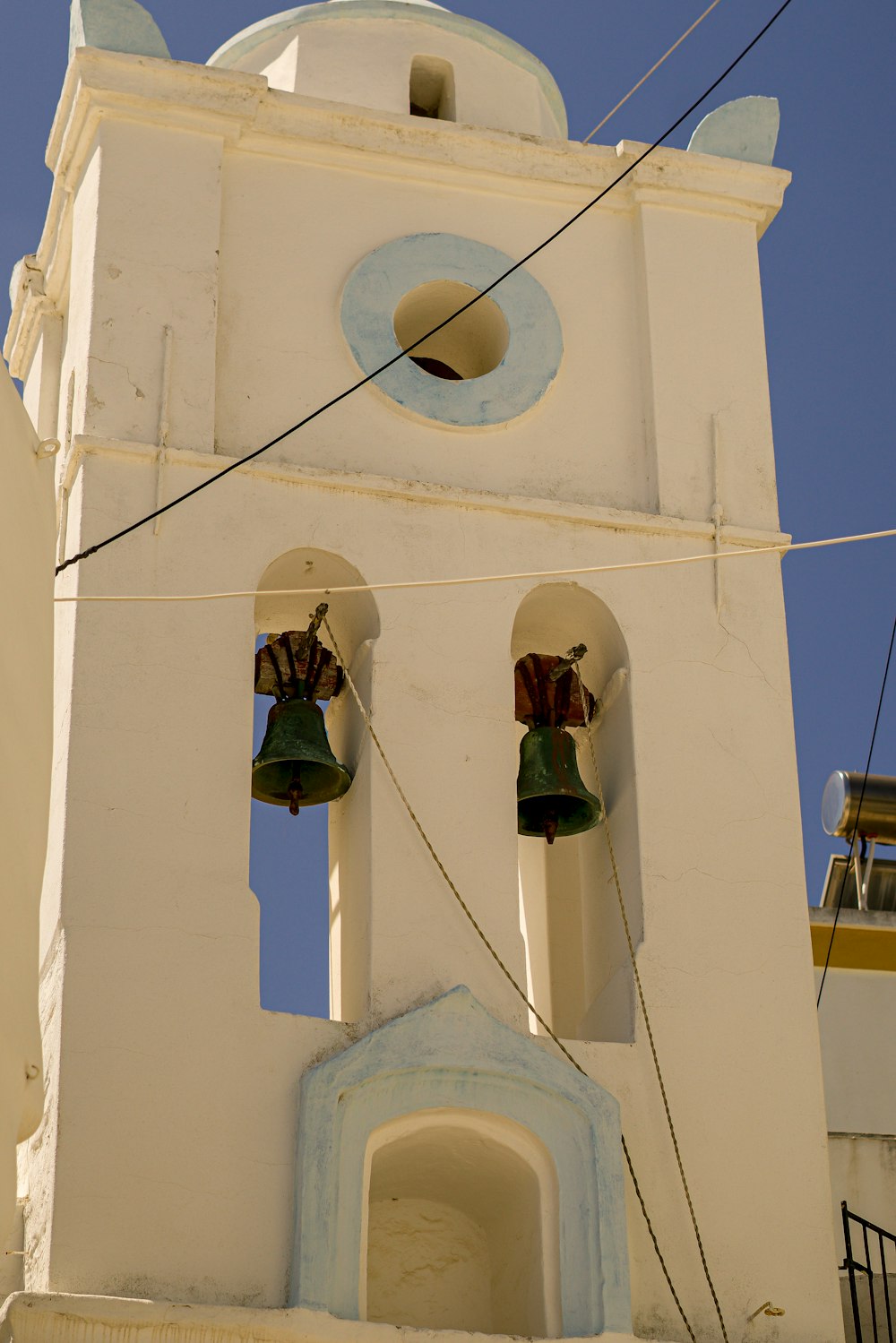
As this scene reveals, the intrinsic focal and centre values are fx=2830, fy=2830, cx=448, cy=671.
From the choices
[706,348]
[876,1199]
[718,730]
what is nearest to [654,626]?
[718,730]

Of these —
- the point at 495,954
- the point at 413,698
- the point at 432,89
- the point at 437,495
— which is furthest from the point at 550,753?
the point at 432,89

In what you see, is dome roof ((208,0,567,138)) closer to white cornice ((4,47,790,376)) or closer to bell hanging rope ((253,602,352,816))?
white cornice ((4,47,790,376))

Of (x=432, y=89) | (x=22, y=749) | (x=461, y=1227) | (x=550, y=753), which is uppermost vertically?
(x=432, y=89)

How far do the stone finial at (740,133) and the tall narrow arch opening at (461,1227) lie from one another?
571cm

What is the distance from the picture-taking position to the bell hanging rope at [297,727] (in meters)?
13.1

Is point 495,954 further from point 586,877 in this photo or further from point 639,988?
point 586,877

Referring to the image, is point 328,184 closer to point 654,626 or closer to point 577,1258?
point 654,626

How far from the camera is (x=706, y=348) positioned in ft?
48.4

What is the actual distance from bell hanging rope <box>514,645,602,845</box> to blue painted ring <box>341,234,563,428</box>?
134 cm

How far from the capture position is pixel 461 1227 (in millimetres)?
12914

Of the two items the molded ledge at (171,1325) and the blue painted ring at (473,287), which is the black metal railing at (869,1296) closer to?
the molded ledge at (171,1325)

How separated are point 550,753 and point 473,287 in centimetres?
258

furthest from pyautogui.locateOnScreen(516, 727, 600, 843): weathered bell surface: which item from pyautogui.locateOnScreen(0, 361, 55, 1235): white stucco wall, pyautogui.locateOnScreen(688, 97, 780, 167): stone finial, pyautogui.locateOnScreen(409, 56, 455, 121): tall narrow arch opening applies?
pyautogui.locateOnScreen(409, 56, 455, 121): tall narrow arch opening

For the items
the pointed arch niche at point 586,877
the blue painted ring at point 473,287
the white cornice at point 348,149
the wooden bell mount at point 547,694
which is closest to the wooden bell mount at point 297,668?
the wooden bell mount at point 547,694
